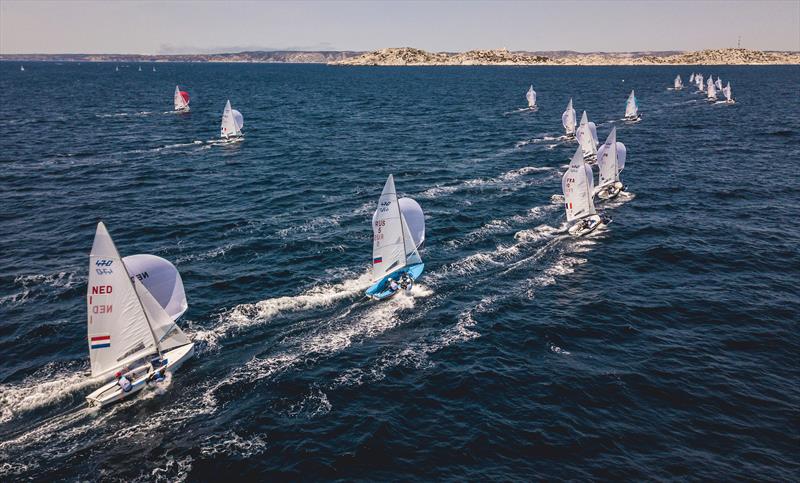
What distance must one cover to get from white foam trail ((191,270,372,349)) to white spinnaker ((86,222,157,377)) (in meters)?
4.75

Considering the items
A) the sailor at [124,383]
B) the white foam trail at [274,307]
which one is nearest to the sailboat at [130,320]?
the sailor at [124,383]

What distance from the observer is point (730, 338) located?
3478 cm

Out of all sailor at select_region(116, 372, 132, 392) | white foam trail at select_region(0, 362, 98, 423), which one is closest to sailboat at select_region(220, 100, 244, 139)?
white foam trail at select_region(0, 362, 98, 423)

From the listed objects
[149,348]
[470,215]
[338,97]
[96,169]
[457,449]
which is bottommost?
[457,449]

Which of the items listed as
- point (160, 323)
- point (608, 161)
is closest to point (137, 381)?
point (160, 323)

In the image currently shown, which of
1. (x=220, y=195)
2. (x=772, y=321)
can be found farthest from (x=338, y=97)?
(x=772, y=321)

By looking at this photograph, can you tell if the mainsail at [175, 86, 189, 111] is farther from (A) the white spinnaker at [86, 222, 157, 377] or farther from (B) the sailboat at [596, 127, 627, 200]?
(A) the white spinnaker at [86, 222, 157, 377]

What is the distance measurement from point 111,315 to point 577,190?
44260 millimetres

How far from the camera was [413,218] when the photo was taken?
43.3 m

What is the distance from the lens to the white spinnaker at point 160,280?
31.2 metres

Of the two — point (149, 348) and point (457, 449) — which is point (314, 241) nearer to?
point (149, 348)

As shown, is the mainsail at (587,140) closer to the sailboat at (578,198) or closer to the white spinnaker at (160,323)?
the sailboat at (578,198)

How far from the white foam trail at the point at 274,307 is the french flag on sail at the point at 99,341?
237 inches

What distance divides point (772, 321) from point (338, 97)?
550ft
